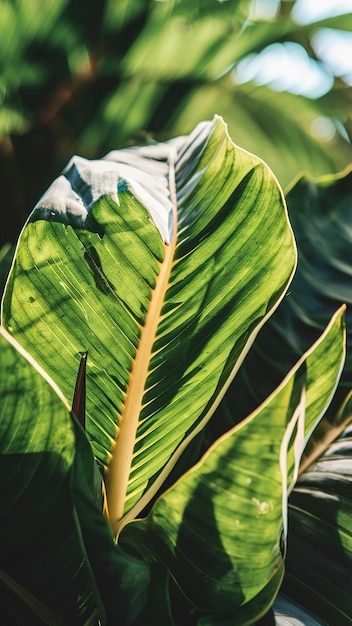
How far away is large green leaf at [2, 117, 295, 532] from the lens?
46 centimetres

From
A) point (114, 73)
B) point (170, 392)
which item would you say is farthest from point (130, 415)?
point (114, 73)

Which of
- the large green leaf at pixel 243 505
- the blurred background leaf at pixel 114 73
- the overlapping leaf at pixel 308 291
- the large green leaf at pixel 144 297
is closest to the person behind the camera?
the large green leaf at pixel 243 505

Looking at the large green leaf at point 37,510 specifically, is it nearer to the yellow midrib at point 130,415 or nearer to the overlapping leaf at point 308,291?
the yellow midrib at point 130,415

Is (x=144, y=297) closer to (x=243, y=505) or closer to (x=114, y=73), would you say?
(x=243, y=505)

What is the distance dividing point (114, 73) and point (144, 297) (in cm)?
74

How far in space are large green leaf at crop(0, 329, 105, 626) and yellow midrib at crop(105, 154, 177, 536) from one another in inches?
3.3

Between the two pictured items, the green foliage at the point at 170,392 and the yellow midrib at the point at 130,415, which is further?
the yellow midrib at the point at 130,415

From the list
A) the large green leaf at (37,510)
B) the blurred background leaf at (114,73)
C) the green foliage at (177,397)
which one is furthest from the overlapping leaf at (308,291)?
the blurred background leaf at (114,73)

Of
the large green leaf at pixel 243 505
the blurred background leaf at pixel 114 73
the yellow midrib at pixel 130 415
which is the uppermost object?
the blurred background leaf at pixel 114 73

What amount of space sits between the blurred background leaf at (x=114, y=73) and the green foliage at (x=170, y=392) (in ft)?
1.64

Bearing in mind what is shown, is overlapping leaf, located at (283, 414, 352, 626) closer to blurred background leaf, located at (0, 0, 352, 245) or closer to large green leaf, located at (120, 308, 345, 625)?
large green leaf, located at (120, 308, 345, 625)

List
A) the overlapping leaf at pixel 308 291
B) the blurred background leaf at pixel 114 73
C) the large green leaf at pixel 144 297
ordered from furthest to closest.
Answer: the blurred background leaf at pixel 114 73, the overlapping leaf at pixel 308 291, the large green leaf at pixel 144 297

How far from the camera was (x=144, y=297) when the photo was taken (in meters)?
0.49

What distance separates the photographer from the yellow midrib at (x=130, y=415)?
47 centimetres
